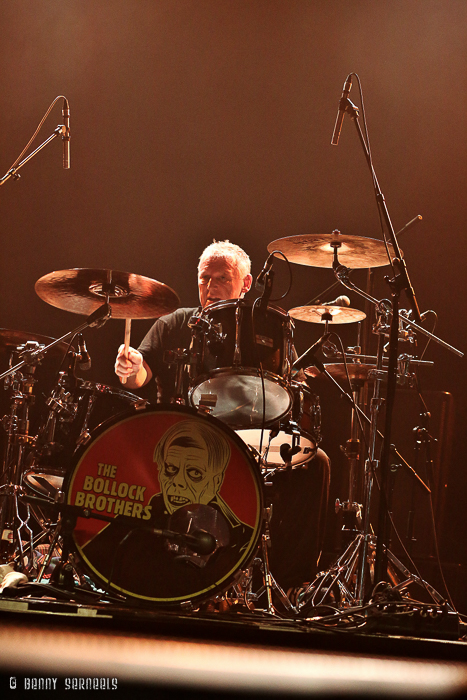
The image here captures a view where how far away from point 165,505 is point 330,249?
145cm

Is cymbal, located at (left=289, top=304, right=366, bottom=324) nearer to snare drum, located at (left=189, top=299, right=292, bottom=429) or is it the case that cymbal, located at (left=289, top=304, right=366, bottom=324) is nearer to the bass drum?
snare drum, located at (left=189, top=299, right=292, bottom=429)

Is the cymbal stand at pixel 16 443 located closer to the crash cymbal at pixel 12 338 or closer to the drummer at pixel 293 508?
the crash cymbal at pixel 12 338

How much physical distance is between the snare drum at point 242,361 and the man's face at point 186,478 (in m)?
0.29

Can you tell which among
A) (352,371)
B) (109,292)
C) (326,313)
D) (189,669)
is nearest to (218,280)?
(326,313)

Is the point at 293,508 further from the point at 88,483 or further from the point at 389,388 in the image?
the point at 88,483

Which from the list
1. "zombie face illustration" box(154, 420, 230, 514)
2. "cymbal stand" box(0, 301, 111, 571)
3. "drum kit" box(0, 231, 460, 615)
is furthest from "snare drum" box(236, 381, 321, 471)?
"cymbal stand" box(0, 301, 111, 571)

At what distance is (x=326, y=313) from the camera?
303 cm

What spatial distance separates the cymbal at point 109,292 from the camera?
2389mm

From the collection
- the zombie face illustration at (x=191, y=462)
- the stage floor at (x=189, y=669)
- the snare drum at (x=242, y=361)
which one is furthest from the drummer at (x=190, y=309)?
the stage floor at (x=189, y=669)

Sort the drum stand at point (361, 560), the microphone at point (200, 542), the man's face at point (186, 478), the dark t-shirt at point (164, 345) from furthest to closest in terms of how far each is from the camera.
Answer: the dark t-shirt at point (164, 345), the drum stand at point (361, 560), the man's face at point (186, 478), the microphone at point (200, 542)

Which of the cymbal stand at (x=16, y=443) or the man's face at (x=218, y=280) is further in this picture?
the man's face at (x=218, y=280)

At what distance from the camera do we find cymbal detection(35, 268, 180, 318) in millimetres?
2389

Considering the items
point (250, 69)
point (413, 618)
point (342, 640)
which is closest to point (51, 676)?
point (342, 640)

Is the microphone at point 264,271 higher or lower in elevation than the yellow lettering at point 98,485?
higher
